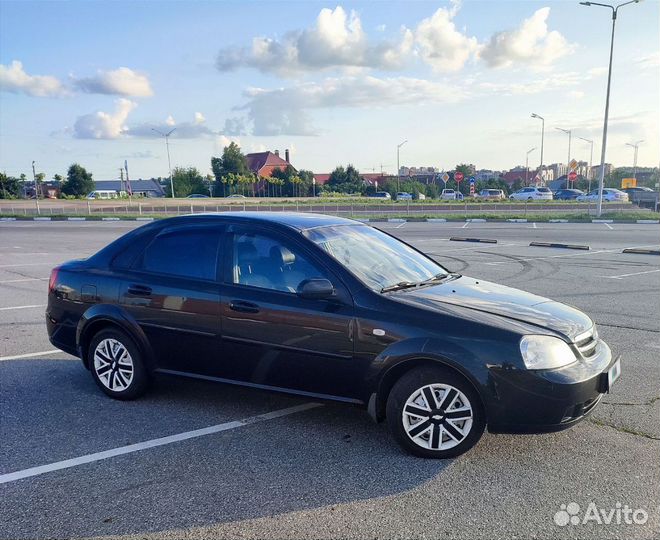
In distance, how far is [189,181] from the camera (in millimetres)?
97000

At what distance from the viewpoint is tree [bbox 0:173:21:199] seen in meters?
74.1

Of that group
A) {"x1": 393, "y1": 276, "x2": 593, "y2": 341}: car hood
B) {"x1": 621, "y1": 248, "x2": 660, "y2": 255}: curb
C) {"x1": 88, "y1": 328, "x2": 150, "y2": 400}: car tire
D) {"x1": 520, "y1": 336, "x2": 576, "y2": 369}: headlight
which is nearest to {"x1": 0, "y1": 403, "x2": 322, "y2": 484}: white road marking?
{"x1": 88, "y1": 328, "x2": 150, "y2": 400}: car tire

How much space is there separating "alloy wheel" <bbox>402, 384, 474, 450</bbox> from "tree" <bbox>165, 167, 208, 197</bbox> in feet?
305

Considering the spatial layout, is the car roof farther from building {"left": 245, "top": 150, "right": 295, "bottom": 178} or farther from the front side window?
building {"left": 245, "top": 150, "right": 295, "bottom": 178}

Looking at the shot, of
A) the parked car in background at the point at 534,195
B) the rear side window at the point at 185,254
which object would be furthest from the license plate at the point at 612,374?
the parked car in background at the point at 534,195

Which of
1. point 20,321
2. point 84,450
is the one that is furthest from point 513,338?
point 20,321

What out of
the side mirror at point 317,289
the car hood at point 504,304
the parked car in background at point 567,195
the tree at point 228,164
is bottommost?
the parked car in background at point 567,195

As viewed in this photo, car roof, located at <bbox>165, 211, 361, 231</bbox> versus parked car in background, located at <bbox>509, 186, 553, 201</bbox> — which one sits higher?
car roof, located at <bbox>165, 211, 361, 231</bbox>

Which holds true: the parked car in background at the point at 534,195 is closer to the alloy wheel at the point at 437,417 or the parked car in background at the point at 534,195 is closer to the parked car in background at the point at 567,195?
the parked car in background at the point at 567,195

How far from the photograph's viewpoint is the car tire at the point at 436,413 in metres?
3.67

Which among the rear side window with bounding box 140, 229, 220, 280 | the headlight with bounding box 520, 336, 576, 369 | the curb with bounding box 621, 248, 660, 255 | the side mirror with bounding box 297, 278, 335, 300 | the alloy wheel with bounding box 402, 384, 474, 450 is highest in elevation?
the rear side window with bounding box 140, 229, 220, 280

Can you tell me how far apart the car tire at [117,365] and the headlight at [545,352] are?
316cm

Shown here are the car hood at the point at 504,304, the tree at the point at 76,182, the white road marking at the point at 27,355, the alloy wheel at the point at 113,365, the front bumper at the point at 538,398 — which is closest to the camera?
the front bumper at the point at 538,398

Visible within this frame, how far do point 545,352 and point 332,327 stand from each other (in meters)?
1.44
